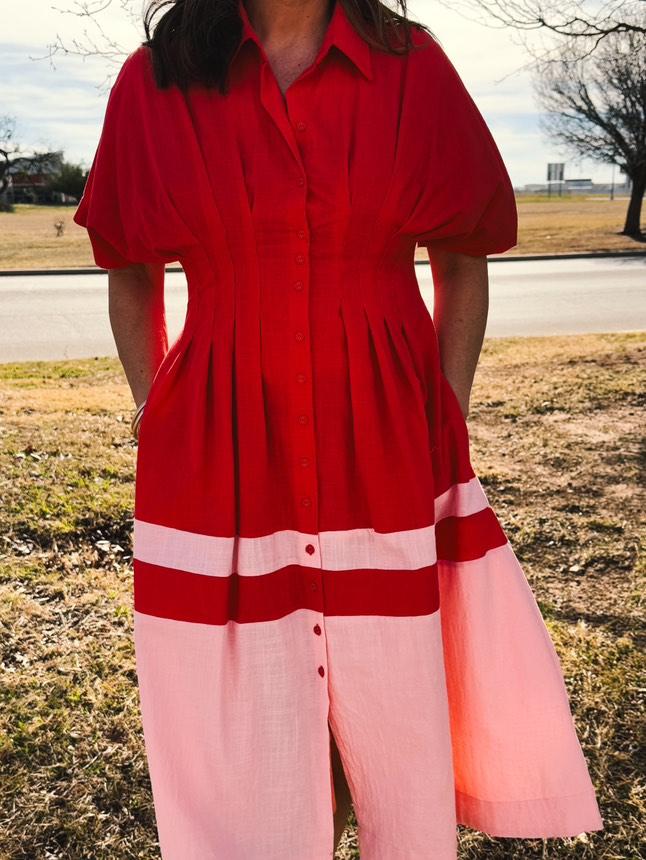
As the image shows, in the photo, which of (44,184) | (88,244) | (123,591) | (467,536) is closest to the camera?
(467,536)

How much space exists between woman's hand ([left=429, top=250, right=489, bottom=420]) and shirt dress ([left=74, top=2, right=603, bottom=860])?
61 millimetres

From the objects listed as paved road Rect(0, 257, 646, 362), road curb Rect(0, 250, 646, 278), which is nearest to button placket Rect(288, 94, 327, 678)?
paved road Rect(0, 257, 646, 362)

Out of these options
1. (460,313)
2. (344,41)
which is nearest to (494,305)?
(460,313)

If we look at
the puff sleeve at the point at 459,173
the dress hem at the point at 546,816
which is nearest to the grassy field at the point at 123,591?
the dress hem at the point at 546,816

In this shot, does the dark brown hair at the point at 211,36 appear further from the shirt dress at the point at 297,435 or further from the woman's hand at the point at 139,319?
the woman's hand at the point at 139,319

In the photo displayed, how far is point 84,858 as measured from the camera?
2316 mm

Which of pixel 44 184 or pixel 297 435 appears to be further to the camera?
pixel 44 184

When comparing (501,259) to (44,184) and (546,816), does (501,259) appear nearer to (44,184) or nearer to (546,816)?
(546,816)

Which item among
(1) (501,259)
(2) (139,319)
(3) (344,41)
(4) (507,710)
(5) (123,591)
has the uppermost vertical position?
(3) (344,41)

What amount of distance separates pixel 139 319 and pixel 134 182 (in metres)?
0.32

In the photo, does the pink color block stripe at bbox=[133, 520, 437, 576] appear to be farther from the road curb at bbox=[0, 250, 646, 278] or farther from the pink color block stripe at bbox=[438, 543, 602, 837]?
the road curb at bbox=[0, 250, 646, 278]

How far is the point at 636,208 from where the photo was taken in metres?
24.0

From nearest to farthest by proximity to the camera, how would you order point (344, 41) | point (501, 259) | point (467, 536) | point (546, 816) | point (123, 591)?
point (344, 41) → point (467, 536) → point (546, 816) → point (123, 591) → point (501, 259)

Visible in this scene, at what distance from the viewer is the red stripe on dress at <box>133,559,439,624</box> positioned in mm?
1649
